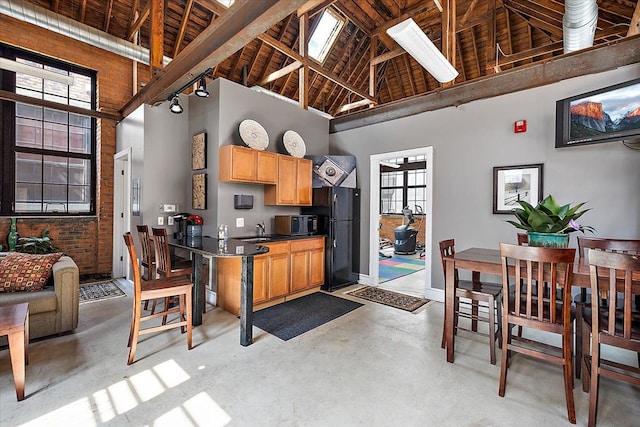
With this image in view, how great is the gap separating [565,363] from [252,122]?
4.18 meters

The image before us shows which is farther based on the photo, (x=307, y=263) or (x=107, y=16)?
(x=107, y=16)

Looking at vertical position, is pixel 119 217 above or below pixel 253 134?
below

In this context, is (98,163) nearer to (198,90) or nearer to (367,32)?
(198,90)

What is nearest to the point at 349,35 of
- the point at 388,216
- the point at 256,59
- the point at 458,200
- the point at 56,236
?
the point at 256,59

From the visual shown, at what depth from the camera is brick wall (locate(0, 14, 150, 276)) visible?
4562mm

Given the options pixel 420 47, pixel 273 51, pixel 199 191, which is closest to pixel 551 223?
pixel 420 47

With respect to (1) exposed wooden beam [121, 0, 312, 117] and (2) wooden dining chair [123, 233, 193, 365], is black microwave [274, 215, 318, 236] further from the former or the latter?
(1) exposed wooden beam [121, 0, 312, 117]

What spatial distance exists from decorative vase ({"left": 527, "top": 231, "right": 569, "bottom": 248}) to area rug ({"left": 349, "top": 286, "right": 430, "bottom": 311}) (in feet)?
6.33

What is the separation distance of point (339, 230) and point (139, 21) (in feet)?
14.7

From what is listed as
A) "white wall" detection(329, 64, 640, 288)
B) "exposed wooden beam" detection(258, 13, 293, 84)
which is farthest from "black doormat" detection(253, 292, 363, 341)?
"exposed wooden beam" detection(258, 13, 293, 84)

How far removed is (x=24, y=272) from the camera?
2.80 metres

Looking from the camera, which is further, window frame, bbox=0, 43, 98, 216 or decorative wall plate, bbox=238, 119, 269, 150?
window frame, bbox=0, 43, 98, 216

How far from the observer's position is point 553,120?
11.2 ft

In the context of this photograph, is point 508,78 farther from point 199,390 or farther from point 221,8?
point 199,390
